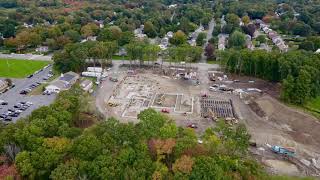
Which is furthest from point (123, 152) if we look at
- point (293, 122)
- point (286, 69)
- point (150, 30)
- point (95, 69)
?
point (150, 30)

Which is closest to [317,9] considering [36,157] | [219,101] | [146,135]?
[219,101]

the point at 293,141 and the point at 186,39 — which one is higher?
the point at 186,39

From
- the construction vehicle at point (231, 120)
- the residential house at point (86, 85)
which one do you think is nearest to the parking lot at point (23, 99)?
the residential house at point (86, 85)

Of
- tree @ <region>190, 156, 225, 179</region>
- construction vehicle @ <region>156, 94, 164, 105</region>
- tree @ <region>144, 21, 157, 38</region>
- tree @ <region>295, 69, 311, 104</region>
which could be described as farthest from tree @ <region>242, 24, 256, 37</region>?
tree @ <region>190, 156, 225, 179</region>

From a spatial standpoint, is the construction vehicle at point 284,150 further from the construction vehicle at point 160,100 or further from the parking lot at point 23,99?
the parking lot at point 23,99

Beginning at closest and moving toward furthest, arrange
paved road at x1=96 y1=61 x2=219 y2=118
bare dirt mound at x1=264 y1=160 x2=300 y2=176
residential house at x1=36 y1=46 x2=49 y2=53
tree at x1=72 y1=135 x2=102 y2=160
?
tree at x1=72 y1=135 x2=102 y2=160
bare dirt mound at x1=264 y1=160 x2=300 y2=176
paved road at x1=96 y1=61 x2=219 y2=118
residential house at x1=36 y1=46 x2=49 y2=53

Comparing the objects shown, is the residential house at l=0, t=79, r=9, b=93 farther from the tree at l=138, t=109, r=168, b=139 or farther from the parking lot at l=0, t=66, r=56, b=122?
the tree at l=138, t=109, r=168, b=139

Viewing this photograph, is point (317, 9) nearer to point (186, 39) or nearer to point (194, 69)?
point (186, 39)
